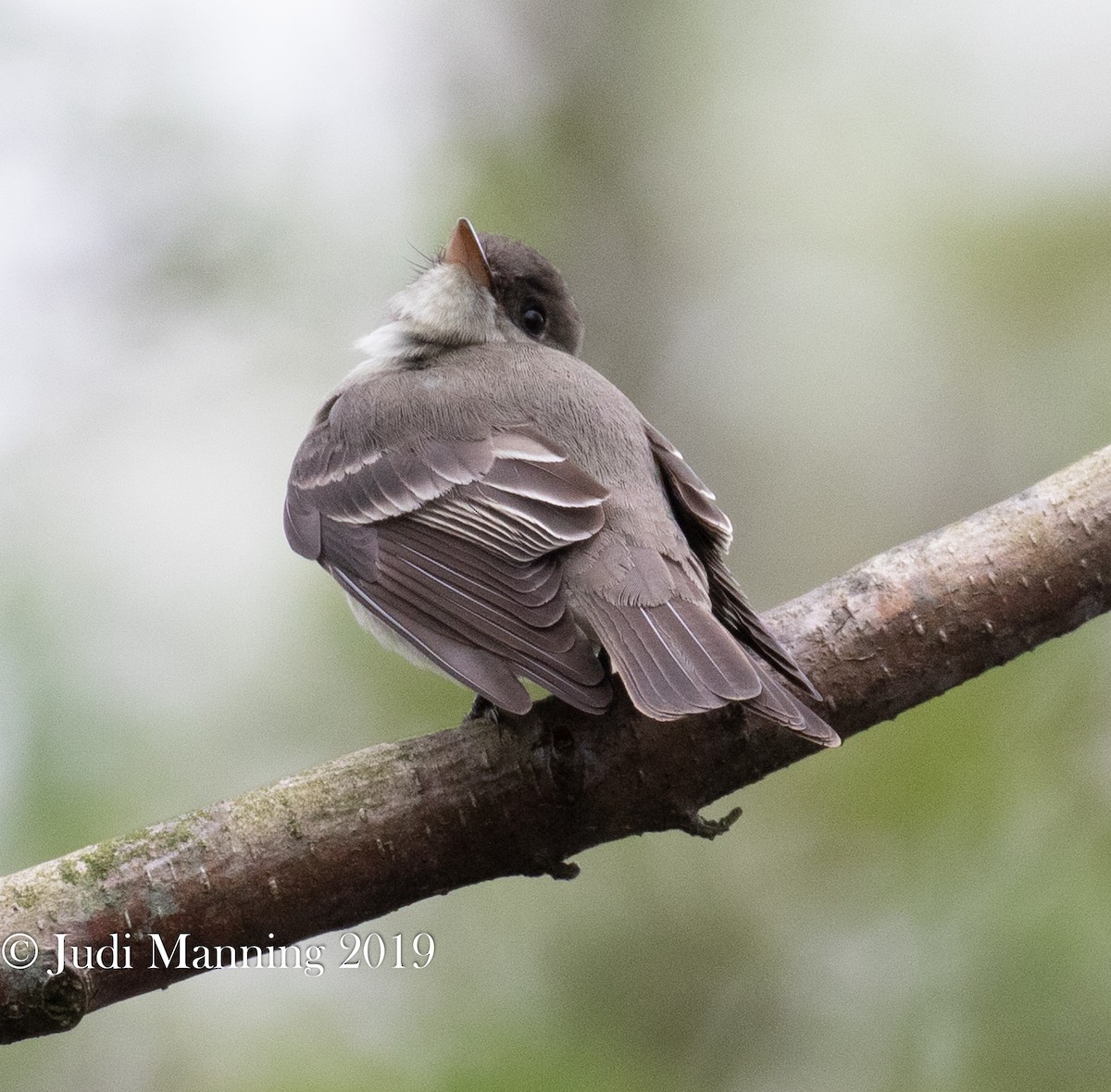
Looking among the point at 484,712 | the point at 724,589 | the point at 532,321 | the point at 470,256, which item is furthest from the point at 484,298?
the point at 484,712

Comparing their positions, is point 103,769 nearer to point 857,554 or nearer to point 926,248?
point 857,554

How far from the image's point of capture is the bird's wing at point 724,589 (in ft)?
10.2

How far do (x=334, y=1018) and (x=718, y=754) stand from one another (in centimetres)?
167

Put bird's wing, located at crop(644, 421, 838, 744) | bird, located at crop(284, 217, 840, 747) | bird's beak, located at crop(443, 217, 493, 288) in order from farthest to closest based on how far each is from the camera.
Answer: bird's beak, located at crop(443, 217, 493, 288)
bird, located at crop(284, 217, 840, 747)
bird's wing, located at crop(644, 421, 838, 744)

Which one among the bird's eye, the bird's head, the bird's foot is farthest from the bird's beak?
the bird's foot

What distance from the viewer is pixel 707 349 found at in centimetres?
658

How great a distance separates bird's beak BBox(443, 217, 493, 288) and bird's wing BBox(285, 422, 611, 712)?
97cm

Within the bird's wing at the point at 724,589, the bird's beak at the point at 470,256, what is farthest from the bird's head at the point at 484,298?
the bird's wing at the point at 724,589

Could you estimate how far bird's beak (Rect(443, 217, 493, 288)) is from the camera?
16.6 ft

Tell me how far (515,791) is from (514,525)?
0.80 m

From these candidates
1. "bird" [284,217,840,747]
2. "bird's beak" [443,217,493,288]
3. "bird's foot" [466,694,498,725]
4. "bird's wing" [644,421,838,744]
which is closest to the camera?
"bird's wing" [644,421,838,744]

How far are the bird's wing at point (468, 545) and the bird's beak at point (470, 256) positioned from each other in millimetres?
972

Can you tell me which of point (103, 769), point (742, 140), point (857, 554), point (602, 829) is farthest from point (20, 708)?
point (742, 140)

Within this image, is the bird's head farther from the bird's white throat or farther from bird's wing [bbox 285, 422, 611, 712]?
bird's wing [bbox 285, 422, 611, 712]
